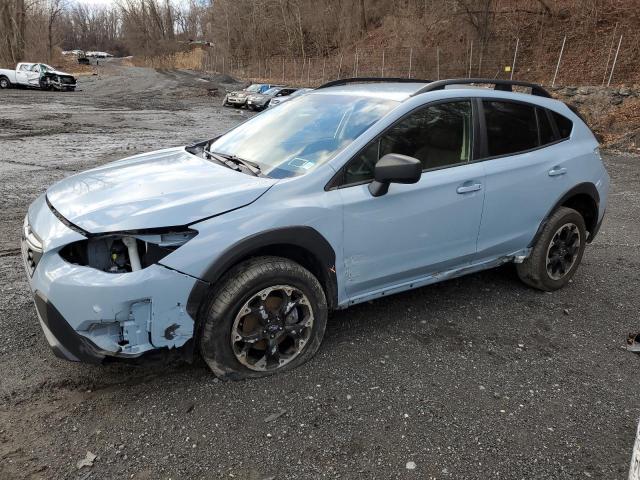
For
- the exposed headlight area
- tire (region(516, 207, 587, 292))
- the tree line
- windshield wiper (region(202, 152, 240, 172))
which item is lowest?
tire (region(516, 207, 587, 292))

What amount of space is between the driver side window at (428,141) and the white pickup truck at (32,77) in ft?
123

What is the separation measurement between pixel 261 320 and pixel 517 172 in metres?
2.35

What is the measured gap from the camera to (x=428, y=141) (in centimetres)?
357

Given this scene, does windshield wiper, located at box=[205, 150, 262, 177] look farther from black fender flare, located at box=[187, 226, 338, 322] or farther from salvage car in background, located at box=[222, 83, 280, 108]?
salvage car in background, located at box=[222, 83, 280, 108]

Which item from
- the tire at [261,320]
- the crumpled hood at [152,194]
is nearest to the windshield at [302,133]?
the crumpled hood at [152,194]

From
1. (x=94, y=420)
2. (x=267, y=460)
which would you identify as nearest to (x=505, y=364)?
(x=267, y=460)

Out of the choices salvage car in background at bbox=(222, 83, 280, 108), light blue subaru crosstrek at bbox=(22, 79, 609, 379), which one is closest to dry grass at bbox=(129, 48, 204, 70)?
salvage car in background at bbox=(222, 83, 280, 108)

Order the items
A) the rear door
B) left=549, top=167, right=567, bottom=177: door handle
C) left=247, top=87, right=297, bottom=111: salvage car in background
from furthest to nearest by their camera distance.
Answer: left=247, top=87, right=297, bottom=111: salvage car in background < left=549, top=167, right=567, bottom=177: door handle < the rear door

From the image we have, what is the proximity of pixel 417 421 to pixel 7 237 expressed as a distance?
15.8ft

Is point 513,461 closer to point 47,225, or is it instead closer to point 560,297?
point 560,297

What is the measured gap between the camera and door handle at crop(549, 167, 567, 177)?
4191 millimetres

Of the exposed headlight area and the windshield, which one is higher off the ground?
the windshield

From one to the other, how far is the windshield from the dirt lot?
129cm

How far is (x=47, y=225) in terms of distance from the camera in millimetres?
2795
